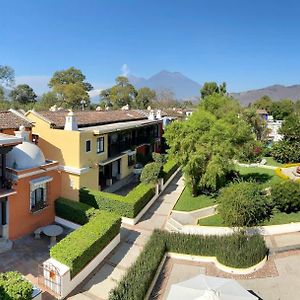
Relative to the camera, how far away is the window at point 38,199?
2039cm

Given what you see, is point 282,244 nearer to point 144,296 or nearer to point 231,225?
point 231,225

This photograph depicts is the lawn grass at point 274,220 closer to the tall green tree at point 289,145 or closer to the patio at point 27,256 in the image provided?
the patio at point 27,256

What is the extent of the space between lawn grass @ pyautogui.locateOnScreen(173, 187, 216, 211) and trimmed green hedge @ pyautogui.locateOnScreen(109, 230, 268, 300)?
651cm

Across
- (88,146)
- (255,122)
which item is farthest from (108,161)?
(255,122)

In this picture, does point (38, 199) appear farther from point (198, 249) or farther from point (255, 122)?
point (255, 122)

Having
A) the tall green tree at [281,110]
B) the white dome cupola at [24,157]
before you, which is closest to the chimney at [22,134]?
the white dome cupola at [24,157]

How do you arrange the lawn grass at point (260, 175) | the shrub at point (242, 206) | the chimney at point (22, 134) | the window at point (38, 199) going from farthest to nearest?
the lawn grass at point (260, 175) < the chimney at point (22, 134) < the window at point (38, 199) < the shrub at point (242, 206)

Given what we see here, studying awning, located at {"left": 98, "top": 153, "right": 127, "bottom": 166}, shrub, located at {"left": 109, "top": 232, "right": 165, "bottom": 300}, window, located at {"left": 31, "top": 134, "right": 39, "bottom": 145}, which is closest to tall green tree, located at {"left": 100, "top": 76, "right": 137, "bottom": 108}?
awning, located at {"left": 98, "top": 153, "right": 127, "bottom": 166}

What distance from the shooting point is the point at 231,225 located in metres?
19.3

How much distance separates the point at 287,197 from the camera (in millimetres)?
21641

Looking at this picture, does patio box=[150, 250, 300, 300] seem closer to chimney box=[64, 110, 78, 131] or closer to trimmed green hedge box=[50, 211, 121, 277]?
trimmed green hedge box=[50, 211, 121, 277]

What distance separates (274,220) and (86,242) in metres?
13.0

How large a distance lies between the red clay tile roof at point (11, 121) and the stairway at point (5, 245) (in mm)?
8279

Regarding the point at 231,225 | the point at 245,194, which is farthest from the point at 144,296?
the point at 245,194
